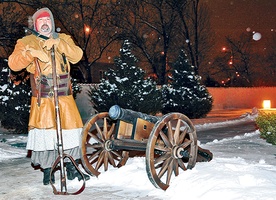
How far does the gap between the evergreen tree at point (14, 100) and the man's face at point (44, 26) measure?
740cm

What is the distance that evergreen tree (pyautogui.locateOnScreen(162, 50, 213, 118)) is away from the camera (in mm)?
22562

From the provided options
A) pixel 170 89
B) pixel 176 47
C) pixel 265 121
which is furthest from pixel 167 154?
pixel 176 47

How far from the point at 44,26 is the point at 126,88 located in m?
10.2

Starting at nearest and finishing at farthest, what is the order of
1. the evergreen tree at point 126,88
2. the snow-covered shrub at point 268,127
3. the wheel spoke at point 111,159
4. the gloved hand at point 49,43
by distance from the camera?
the gloved hand at point 49,43 < the wheel spoke at point 111,159 < the snow-covered shrub at point 268,127 < the evergreen tree at point 126,88

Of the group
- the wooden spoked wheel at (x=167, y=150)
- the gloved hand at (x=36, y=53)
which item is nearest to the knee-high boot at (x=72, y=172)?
the wooden spoked wheel at (x=167, y=150)

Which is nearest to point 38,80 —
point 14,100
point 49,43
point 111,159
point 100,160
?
point 49,43

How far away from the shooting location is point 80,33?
34469mm

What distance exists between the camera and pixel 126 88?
656 inches

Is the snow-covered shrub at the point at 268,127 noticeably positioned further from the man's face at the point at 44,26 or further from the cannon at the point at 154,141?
the man's face at the point at 44,26

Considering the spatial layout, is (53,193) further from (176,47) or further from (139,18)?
(176,47)

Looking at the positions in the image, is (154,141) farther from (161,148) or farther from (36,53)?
(36,53)

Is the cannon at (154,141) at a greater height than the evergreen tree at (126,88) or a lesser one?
lesser

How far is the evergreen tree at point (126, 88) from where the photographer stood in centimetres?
1656

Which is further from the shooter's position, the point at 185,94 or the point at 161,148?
the point at 185,94
